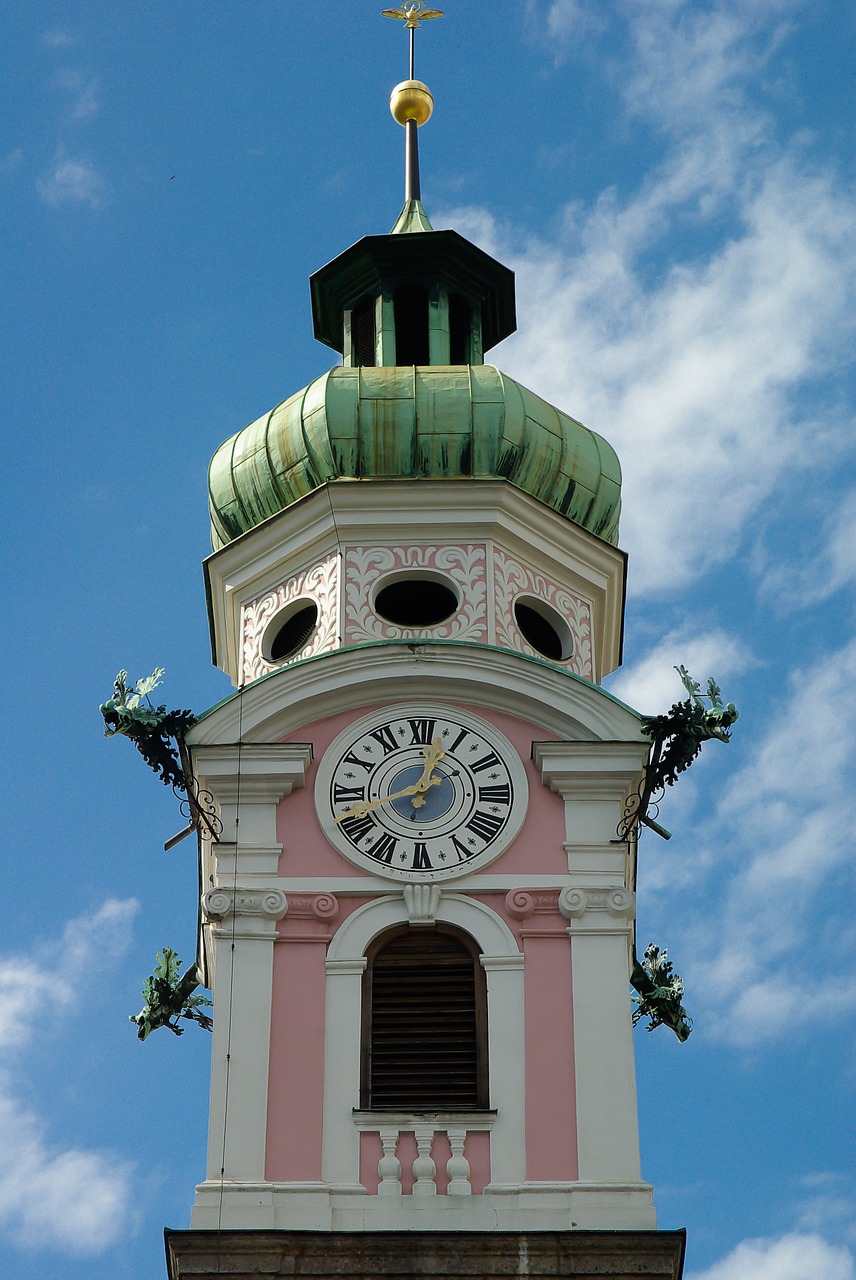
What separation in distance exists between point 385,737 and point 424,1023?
253 cm

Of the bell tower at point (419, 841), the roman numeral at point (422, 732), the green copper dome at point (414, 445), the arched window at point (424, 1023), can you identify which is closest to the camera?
the bell tower at point (419, 841)

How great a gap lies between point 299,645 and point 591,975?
4.43 m

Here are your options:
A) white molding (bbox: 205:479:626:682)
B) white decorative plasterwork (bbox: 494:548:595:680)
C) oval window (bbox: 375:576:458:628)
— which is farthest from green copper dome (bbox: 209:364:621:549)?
oval window (bbox: 375:576:458:628)

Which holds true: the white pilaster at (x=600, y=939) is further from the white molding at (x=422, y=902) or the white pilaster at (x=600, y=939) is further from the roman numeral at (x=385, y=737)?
the roman numeral at (x=385, y=737)

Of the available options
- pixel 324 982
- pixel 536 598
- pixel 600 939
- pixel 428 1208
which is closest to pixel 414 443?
pixel 536 598

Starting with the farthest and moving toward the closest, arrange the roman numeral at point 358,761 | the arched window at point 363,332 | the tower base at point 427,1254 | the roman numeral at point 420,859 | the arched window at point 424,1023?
the arched window at point 363,332
the roman numeral at point 358,761
the roman numeral at point 420,859
the arched window at point 424,1023
the tower base at point 427,1254

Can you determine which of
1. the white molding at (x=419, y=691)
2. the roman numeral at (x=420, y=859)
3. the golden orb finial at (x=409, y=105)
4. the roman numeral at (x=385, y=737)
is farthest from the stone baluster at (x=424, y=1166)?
the golden orb finial at (x=409, y=105)

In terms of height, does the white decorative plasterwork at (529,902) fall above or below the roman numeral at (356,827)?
below

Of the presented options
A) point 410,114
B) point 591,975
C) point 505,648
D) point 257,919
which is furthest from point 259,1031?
point 410,114

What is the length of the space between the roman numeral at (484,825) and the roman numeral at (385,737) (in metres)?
0.91

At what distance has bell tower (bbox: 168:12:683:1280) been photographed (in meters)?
21.8

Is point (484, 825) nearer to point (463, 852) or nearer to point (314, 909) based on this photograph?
point (463, 852)

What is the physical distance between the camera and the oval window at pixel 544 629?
26297 mm

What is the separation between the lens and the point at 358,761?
24.5 m
